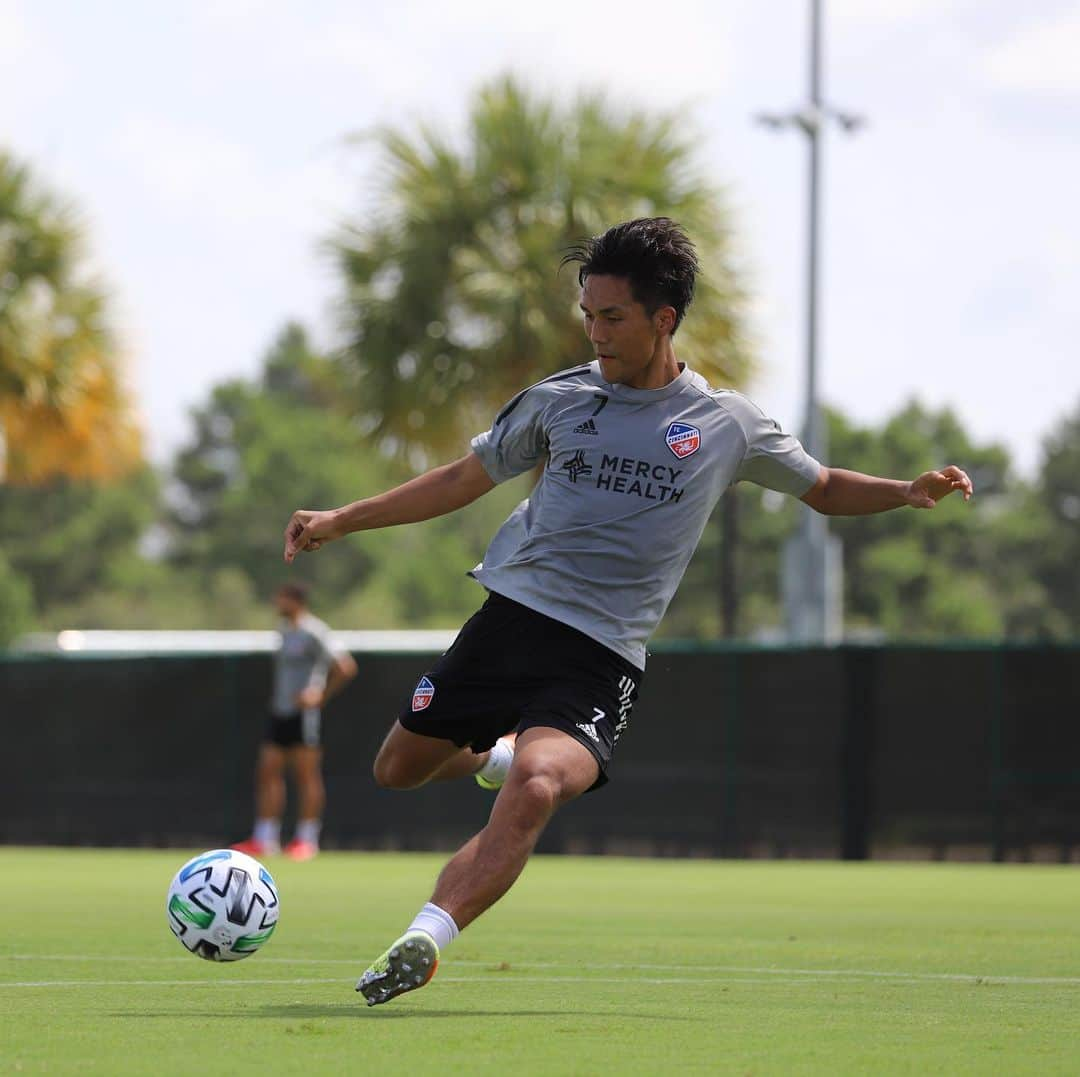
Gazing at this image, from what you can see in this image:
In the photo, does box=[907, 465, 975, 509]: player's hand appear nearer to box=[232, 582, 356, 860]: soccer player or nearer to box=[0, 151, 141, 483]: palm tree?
box=[232, 582, 356, 860]: soccer player

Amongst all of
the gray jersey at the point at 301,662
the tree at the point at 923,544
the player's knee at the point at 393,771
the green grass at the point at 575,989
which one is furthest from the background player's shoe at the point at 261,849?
the tree at the point at 923,544

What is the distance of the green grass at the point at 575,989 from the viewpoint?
5586 millimetres

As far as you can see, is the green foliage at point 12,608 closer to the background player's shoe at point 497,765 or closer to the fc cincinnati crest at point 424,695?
the background player's shoe at point 497,765

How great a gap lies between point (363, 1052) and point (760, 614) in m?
80.1

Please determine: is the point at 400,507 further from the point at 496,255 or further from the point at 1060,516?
the point at 1060,516

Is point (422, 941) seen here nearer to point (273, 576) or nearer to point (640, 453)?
point (640, 453)

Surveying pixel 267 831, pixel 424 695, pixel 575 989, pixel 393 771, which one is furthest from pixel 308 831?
pixel 424 695

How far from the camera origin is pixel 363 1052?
5.59 metres

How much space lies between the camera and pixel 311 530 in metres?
6.68

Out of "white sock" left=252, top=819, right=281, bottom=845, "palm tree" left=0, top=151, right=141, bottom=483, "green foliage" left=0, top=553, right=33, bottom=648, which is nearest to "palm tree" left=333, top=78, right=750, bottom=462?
"palm tree" left=0, top=151, right=141, bottom=483

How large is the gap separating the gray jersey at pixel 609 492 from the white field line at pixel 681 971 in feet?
4.48

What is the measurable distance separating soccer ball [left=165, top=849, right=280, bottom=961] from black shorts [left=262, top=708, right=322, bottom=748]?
38.3 feet

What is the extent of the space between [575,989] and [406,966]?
1423mm

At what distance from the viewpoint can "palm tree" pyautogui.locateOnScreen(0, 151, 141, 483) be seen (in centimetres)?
2383
